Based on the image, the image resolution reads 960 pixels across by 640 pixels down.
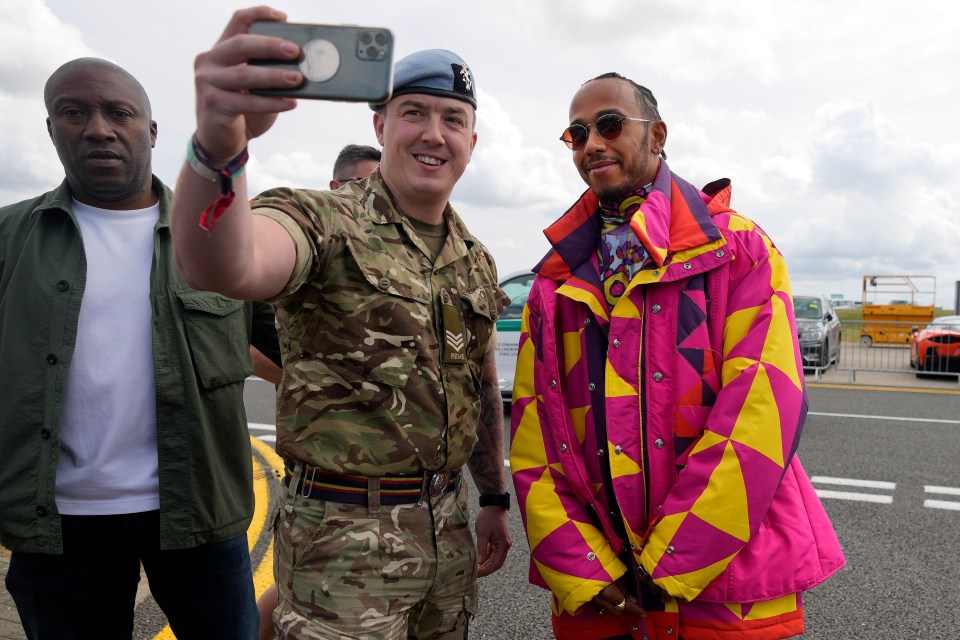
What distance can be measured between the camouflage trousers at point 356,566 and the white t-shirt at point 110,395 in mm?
475

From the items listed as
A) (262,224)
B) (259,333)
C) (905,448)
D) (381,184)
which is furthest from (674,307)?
(905,448)

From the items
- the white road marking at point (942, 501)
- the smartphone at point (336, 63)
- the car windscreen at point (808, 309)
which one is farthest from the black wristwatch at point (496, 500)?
the car windscreen at point (808, 309)

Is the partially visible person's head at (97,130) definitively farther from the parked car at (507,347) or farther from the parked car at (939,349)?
the parked car at (939,349)

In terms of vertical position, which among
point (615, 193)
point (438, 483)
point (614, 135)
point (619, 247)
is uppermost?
point (614, 135)

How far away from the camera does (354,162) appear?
4.64m

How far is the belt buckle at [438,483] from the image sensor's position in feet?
6.25

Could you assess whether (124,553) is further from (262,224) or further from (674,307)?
(674,307)

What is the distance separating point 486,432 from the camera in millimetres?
2305

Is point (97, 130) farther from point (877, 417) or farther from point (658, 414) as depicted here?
point (877, 417)

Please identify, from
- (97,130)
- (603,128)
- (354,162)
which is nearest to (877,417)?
(354,162)

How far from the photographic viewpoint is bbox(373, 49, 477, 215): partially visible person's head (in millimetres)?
1954

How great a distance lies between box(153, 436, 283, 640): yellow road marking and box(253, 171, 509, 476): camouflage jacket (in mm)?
1042

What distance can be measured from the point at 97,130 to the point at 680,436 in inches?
71.3

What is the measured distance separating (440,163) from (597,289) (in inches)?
21.6
